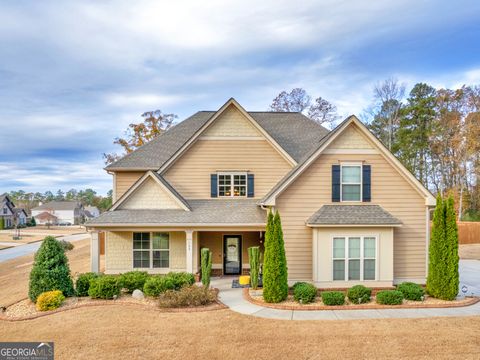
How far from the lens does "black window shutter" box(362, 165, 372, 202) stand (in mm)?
13156

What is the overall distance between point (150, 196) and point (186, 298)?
6.09 metres

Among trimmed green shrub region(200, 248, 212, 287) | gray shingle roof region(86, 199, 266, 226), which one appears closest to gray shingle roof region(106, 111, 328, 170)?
gray shingle roof region(86, 199, 266, 226)

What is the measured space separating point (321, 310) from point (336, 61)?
19.3m

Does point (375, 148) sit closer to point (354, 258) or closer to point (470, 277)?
point (354, 258)

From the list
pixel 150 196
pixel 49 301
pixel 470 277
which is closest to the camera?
pixel 49 301

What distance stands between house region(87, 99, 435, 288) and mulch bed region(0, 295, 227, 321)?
2.75 m

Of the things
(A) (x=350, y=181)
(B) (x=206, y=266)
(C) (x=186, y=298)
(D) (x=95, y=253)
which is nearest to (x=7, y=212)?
(D) (x=95, y=253)

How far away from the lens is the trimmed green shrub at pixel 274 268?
1100 centimetres

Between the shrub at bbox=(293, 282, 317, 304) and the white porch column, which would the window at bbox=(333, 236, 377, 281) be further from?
the white porch column

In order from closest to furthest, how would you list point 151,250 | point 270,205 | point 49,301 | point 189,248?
point 49,301
point 270,205
point 189,248
point 151,250

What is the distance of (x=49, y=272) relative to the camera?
11.3m

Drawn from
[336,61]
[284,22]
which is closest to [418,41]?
[336,61]

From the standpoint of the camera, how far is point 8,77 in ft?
65.9

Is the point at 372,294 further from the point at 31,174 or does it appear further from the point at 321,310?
the point at 31,174
